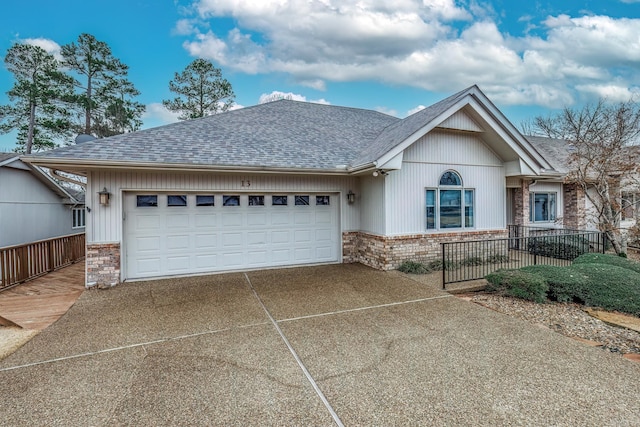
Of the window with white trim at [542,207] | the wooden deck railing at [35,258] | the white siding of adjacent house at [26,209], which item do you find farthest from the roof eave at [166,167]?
the window with white trim at [542,207]

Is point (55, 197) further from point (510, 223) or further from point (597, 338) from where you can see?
point (510, 223)

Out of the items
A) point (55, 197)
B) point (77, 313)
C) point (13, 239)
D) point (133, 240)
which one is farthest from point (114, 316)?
point (55, 197)

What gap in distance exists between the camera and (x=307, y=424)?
2.56 m

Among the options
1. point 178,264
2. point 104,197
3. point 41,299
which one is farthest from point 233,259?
point 41,299

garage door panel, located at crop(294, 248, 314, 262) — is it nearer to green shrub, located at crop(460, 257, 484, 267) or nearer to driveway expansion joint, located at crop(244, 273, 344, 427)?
driveway expansion joint, located at crop(244, 273, 344, 427)

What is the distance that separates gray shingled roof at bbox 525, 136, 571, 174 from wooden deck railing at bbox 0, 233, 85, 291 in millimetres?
18222

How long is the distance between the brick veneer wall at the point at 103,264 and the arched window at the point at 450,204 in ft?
27.8

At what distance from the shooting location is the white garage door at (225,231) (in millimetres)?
7750

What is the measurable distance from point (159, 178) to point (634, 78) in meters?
20.8

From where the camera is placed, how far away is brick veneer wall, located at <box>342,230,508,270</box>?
8453mm

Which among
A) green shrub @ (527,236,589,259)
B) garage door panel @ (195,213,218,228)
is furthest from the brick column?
garage door panel @ (195,213,218,228)

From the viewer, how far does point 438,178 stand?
908 centimetres

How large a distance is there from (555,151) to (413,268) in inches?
475

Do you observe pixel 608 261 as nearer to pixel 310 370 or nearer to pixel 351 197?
pixel 351 197
